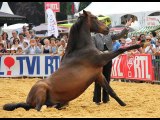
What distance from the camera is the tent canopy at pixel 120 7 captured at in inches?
1121

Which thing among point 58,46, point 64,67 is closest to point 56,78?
point 64,67

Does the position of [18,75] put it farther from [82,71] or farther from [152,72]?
[82,71]

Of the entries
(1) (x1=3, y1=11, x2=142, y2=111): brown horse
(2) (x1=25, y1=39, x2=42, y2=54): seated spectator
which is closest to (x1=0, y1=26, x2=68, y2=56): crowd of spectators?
(2) (x1=25, y1=39, x2=42, y2=54): seated spectator

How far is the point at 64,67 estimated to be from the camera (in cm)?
916

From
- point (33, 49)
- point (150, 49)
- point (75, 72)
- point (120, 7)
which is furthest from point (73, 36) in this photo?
point (120, 7)

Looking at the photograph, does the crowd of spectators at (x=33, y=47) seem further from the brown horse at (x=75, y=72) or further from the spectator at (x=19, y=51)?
the brown horse at (x=75, y=72)

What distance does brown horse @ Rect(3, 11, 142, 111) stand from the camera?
887 centimetres

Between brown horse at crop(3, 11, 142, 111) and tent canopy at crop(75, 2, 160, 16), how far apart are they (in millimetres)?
18739

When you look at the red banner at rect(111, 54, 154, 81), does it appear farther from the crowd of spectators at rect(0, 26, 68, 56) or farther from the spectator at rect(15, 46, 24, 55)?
the spectator at rect(15, 46, 24, 55)

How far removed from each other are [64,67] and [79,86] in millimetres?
540

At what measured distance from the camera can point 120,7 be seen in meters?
30.6

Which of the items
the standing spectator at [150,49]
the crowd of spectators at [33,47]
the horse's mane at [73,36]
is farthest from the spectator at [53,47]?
the horse's mane at [73,36]

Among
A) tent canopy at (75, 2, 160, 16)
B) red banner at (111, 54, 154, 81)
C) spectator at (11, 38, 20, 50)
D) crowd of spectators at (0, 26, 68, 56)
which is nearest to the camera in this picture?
red banner at (111, 54, 154, 81)

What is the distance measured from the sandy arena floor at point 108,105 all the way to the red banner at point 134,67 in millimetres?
474
